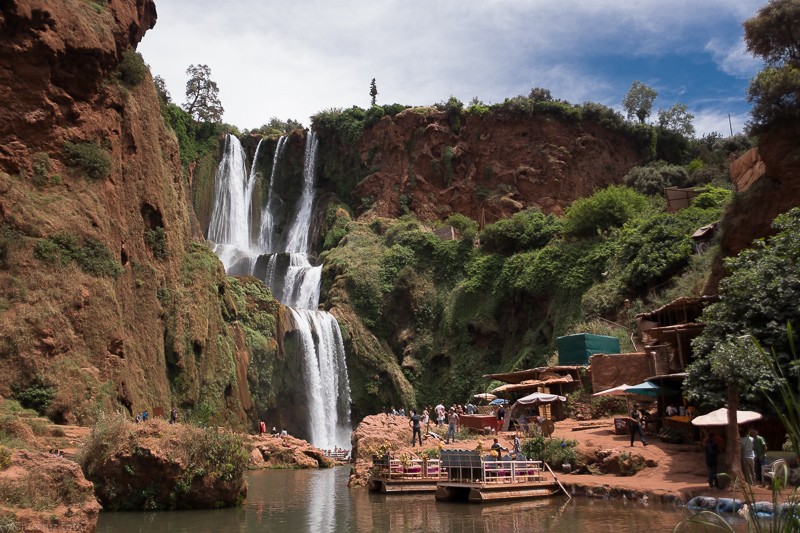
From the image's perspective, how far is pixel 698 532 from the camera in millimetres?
12117

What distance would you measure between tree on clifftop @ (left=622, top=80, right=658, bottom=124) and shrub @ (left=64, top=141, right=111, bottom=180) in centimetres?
6355

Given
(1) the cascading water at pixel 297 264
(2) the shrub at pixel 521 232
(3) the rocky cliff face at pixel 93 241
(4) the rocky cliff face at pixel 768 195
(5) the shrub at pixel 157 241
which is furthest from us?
(2) the shrub at pixel 521 232

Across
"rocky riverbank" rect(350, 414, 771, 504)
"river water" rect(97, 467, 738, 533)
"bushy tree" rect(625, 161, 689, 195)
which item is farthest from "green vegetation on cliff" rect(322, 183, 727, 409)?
"river water" rect(97, 467, 738, 533)

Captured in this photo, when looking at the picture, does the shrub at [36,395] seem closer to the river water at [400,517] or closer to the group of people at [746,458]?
the river water at [400,517]

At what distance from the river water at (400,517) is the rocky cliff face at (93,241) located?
9161 millimetres

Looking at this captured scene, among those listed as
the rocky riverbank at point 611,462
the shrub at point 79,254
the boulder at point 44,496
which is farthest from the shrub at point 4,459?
the shrub at point 79,254

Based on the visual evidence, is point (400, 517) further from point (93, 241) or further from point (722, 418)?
point (93, 241)

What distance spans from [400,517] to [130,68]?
86.2 ft

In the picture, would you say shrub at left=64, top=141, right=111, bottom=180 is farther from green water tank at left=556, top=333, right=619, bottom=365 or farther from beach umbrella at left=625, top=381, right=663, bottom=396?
green water tank at left=556, top=333, right=619, bottom=365

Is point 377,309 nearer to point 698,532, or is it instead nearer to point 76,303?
point 76,303

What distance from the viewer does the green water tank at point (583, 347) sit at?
3362cm

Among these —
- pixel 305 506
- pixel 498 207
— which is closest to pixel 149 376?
pixel 305 506

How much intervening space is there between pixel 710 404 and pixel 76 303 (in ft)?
69.4

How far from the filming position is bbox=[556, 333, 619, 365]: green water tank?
33.6m
